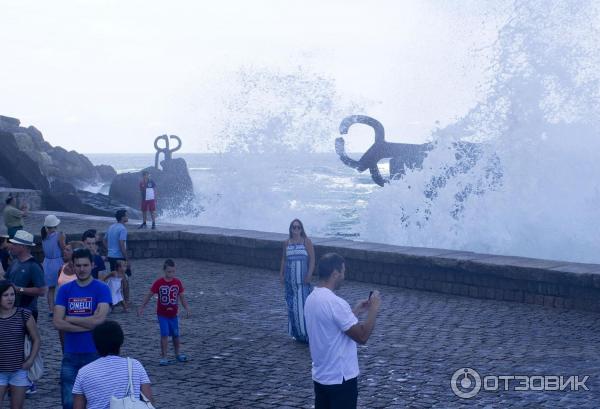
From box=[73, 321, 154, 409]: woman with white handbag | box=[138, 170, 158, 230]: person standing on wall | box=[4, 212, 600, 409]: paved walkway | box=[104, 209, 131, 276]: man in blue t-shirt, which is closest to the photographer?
box=[73, 321, 154, 409]: woman with white handbag

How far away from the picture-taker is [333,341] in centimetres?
404

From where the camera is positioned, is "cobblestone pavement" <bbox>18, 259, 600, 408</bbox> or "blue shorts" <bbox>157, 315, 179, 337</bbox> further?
"blue shorts" <bbox>157, 315, 179, 337</bbox>

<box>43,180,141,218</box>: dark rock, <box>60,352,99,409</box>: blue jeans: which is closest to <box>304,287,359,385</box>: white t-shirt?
<box>60,352,99,409</box>: blue jeans

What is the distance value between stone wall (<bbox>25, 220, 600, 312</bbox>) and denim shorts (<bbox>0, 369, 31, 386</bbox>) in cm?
596

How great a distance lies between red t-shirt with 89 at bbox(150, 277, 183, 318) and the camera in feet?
23.6

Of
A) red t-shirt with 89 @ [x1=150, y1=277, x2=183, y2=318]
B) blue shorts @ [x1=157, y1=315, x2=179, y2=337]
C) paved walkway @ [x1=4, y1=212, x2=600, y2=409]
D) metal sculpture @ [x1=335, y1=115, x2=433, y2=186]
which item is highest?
metal sculpture @ [x1=335, y1=115, x2=433, y2=186]

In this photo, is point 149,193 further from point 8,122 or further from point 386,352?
point 8,122

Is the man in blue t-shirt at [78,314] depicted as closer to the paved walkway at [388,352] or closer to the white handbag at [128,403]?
the paved walkway at [388,352]

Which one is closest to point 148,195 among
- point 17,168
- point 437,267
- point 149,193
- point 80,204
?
point 149,193

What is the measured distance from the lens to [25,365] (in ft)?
16.3

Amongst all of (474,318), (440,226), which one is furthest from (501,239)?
(474,318)

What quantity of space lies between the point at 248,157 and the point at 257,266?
1552 cm

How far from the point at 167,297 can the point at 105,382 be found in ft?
12.1

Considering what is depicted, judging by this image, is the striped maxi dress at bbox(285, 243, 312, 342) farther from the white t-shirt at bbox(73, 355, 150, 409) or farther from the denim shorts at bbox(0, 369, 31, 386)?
the white t-shirt at bbox(73, 355, 150, 409)
